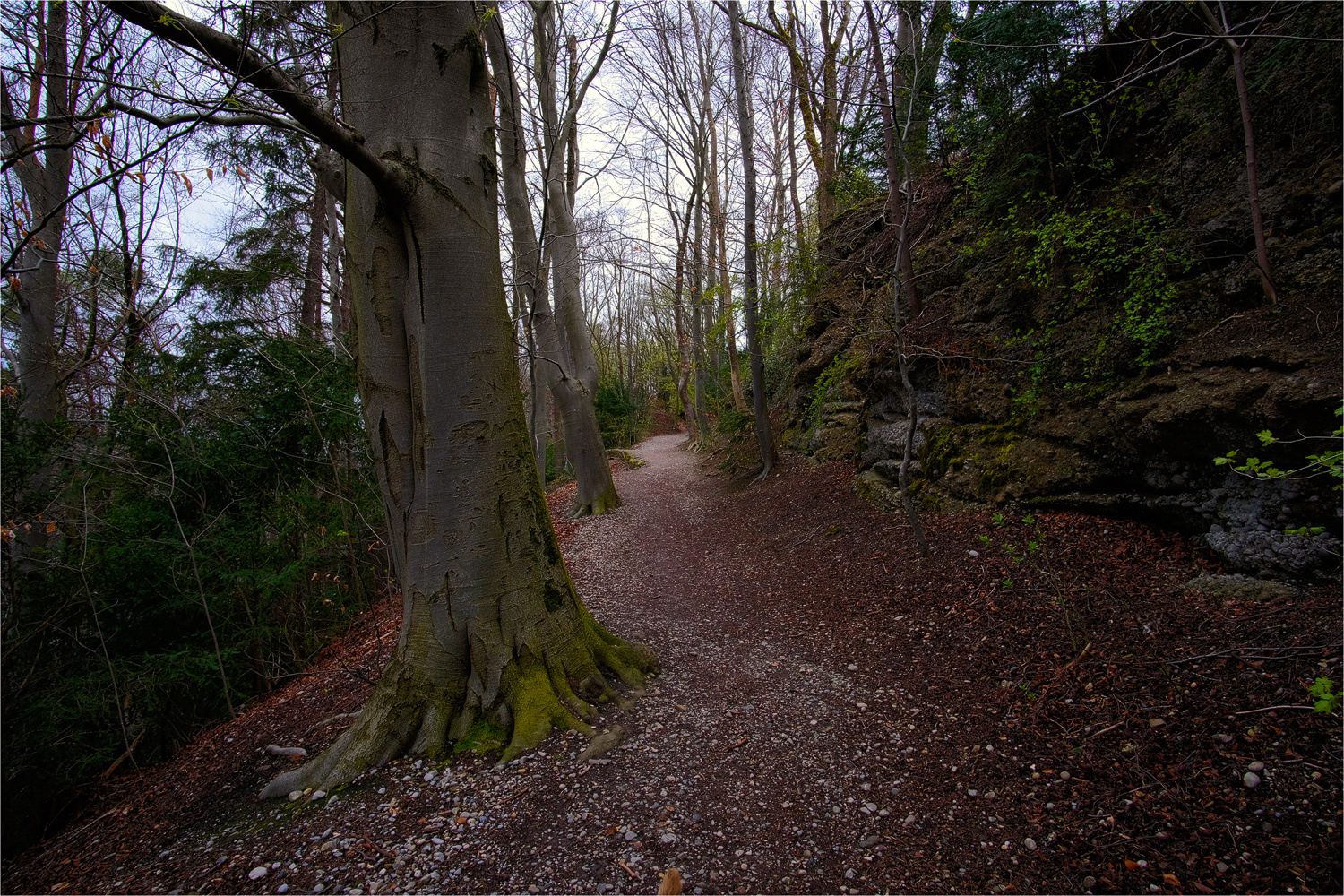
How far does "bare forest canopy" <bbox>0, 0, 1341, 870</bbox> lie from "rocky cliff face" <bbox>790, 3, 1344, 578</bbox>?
0.02 m

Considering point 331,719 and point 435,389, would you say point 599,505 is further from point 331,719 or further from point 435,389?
point 435,389

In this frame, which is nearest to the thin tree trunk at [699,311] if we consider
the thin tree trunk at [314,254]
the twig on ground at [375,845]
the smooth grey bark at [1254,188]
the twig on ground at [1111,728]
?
the thin tree trunk at [314,254]

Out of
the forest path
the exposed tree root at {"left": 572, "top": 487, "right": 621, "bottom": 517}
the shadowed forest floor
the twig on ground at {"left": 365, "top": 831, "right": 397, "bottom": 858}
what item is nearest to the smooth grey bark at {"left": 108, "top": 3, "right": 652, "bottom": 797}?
the shadowed forest floor

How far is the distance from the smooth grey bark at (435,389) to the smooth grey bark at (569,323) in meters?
6.06

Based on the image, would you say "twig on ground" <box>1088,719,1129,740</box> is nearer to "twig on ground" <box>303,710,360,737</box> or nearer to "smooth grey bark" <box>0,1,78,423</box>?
"twig on ground" <box>303,710,360,737</box>

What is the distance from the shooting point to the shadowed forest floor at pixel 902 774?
190cm

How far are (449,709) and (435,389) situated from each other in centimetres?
175

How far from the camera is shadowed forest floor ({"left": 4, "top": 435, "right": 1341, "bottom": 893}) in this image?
190 cm

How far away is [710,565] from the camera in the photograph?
239 inches

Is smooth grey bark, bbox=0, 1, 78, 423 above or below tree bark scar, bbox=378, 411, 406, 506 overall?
above

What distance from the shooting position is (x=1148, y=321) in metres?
3.92

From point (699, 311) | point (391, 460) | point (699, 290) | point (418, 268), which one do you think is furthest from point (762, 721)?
point (699, 311)

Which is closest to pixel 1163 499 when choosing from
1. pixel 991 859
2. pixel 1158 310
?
pixel 1158 310

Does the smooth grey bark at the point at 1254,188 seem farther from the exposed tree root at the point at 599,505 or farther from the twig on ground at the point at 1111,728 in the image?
the exposed tree root at the point at 599,505
